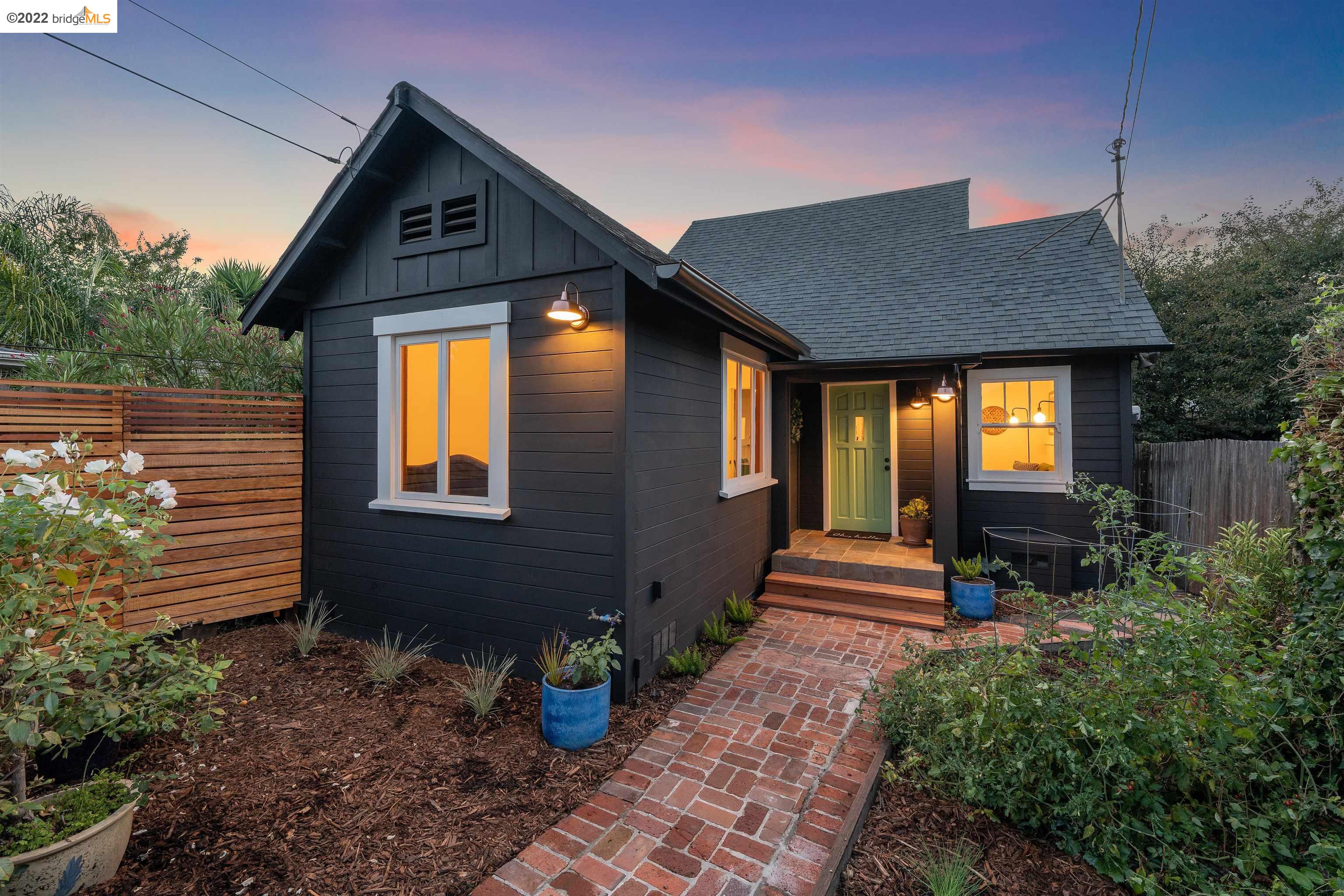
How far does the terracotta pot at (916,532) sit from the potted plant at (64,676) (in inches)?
267

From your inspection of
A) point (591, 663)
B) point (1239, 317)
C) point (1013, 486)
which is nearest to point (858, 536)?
point (1013, 486)

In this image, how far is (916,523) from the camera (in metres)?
6.73

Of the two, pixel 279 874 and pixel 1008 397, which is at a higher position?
pixel 1008 397

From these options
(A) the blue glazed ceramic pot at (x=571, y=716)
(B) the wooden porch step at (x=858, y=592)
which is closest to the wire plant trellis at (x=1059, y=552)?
(B) the wooden porch step at (x=858, y=592)

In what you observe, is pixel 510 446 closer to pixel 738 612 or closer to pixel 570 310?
pixel 570 310

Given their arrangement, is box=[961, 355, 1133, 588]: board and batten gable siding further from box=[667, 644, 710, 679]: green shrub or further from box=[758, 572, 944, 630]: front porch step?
box=[667, 644, 710, 679]: green shrub

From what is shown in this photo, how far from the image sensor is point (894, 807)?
2549 millimetres

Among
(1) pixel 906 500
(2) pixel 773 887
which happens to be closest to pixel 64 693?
(2) pixel 773 887

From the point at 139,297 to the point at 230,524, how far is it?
691cm

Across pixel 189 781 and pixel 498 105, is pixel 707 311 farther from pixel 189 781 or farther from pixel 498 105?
pixel 498 105

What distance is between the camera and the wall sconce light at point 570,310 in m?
3.37

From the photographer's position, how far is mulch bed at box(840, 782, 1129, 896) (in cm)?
207

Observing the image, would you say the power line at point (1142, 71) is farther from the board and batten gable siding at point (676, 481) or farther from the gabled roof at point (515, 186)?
the board and batten gable siding at point (676, 481)

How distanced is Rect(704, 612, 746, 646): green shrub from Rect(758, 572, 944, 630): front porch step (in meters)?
1.16
